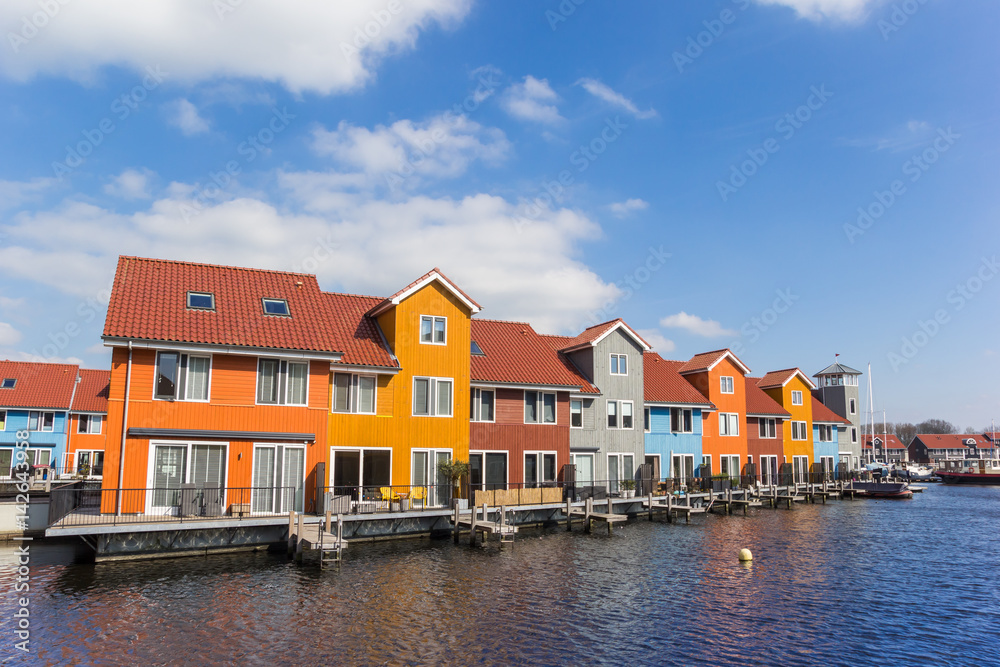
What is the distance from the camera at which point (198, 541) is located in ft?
86.5

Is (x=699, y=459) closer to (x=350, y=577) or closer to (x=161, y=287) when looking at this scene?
(x=350, y=577)

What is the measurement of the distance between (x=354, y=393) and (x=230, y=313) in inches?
271

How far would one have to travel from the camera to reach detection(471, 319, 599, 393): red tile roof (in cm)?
3969

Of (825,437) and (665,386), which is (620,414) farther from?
(825,437)

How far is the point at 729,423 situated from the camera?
2258 inches

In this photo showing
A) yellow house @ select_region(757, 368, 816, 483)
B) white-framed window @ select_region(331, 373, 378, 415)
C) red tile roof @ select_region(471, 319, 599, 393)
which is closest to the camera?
white-framed window @ select_region(331, 373, 378, 415)

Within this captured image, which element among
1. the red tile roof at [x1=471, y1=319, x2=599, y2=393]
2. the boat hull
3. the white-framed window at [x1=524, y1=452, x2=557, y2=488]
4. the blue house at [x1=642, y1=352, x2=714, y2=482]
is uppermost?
the red tile roof at [x1=471, y1=319, x2=599, y2=393]

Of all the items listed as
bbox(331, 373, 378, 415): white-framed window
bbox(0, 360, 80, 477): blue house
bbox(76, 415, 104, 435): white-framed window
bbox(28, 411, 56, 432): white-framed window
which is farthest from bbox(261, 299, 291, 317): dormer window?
bbox(28, 411, 56, 432): white-framed window

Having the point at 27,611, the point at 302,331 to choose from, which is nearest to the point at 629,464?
the point at 302,331

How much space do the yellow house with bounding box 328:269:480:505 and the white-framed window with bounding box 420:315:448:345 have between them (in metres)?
0.05

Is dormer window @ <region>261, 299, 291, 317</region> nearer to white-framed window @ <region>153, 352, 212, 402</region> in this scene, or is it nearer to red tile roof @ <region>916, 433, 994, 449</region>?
white-framed window @ <region>153, 352, 212, 402</region>

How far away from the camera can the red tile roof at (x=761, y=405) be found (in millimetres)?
60969

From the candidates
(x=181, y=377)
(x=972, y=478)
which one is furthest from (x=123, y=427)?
(x=972, y=478)

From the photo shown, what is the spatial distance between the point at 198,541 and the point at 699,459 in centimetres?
3841
